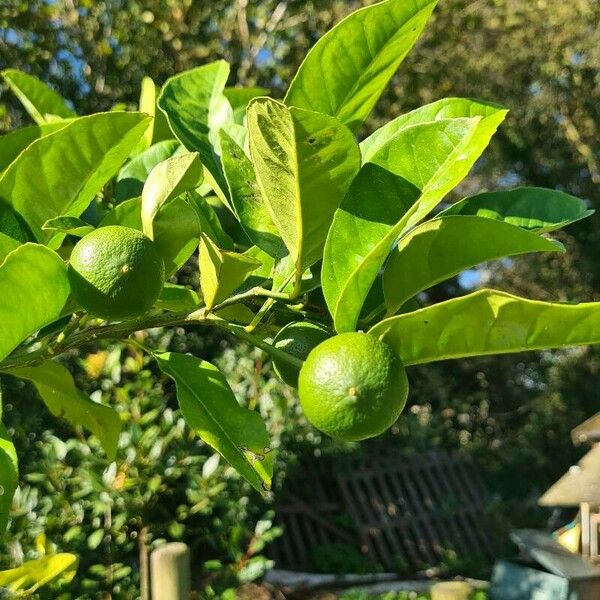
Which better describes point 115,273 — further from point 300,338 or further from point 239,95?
point 239,95

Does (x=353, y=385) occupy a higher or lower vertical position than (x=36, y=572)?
higher

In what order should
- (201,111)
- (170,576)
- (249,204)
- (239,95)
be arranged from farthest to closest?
(170,576) < (239,95) < (201,111) < (249,204)

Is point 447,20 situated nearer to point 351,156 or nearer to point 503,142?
point 503,142

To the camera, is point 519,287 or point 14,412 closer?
point 14,412

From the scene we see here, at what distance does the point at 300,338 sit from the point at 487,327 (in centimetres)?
14

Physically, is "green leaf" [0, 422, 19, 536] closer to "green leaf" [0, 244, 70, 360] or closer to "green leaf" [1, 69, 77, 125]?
"green leaf" [0, 244, 70, 360]

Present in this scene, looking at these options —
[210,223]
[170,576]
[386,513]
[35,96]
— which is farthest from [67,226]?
[386,513]

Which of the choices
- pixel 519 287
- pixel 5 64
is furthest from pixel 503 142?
pixel 5 64

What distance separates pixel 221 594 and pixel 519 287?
20.3 feet

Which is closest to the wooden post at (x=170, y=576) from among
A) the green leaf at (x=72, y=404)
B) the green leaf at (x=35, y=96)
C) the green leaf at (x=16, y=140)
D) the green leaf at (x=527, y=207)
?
the green leaf at (x=72, y=404)

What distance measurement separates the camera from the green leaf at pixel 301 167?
48 centimetres

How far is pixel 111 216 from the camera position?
1.98ft

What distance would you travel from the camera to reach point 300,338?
1.83 ft

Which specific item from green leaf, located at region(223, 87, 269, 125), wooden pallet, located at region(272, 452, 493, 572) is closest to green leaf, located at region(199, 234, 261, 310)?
green leaf, located at region(223, 87, 269, 125)
